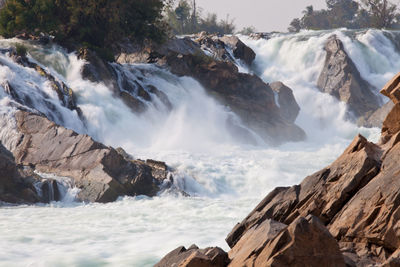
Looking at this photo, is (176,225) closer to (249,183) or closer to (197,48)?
(249,183)

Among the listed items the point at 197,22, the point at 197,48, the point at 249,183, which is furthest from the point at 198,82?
the point at 197,22

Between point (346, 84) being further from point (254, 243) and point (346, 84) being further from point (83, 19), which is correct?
point (254, 243)

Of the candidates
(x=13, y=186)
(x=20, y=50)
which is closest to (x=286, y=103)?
(x=20, y=50)

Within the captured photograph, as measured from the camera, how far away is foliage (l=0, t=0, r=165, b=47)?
96.5 ft

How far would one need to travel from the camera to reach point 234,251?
7.85 metres

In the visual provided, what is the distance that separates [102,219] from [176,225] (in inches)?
82.6

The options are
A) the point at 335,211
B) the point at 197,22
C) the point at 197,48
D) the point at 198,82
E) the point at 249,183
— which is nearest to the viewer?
the point at 335,211

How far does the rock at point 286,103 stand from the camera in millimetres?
37344

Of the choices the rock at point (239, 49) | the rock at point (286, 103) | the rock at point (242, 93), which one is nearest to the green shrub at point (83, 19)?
the rock at point (242, 93)

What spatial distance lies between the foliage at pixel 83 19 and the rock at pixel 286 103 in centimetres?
951

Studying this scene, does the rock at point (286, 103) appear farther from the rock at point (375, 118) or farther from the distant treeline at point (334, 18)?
the distant treeline at point (334, 18)

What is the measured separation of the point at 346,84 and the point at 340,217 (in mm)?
34800

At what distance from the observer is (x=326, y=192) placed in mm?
9062

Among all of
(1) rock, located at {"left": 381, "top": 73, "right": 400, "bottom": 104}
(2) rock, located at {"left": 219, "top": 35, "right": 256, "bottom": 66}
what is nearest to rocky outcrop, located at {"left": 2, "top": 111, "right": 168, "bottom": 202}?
(1) rock, located at {"left": 381, "top": 73, "right": 400, "bottom": 104}
